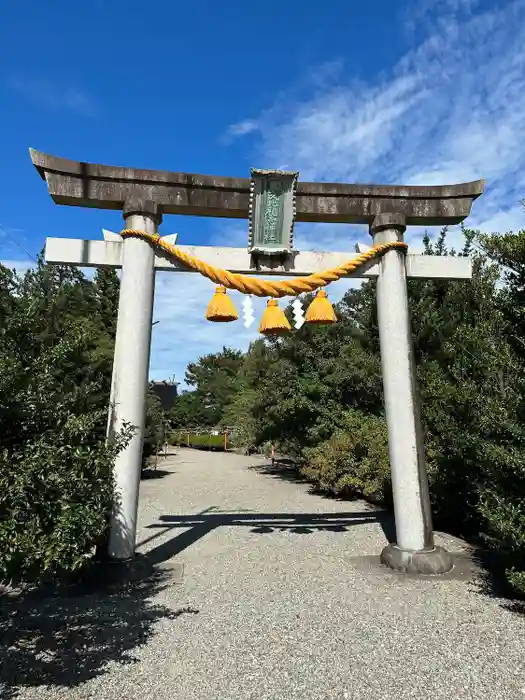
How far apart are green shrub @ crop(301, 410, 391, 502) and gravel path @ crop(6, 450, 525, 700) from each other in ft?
10.2

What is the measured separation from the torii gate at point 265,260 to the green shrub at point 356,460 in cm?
435

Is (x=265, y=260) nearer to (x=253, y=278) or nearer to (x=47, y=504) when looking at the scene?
(x=253, y=278)

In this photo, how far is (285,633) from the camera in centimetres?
410

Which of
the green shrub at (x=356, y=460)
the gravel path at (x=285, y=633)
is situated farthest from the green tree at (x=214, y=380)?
the gravel path at (x=285, y=633)

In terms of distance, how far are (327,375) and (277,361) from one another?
2428 mm

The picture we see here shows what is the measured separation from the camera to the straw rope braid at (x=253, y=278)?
589 centimetres

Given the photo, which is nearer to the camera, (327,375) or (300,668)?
(300,668)

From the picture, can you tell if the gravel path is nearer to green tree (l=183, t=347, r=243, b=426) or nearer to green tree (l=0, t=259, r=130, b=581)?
green tree (l=0, t=259, r=130, b=581)

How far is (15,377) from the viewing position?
10.7 ft

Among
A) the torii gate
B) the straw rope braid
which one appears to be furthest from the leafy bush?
the straw rope braid

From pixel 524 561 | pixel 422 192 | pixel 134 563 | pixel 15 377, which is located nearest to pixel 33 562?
pixel 15 377

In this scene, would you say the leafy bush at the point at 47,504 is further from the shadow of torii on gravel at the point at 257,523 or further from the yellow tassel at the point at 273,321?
the shadow of torii on gravel at the point at 257,523

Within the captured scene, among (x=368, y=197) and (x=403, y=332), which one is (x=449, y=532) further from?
(x=368, y=197)

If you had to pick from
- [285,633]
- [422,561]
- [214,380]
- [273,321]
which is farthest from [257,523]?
[214,380]
